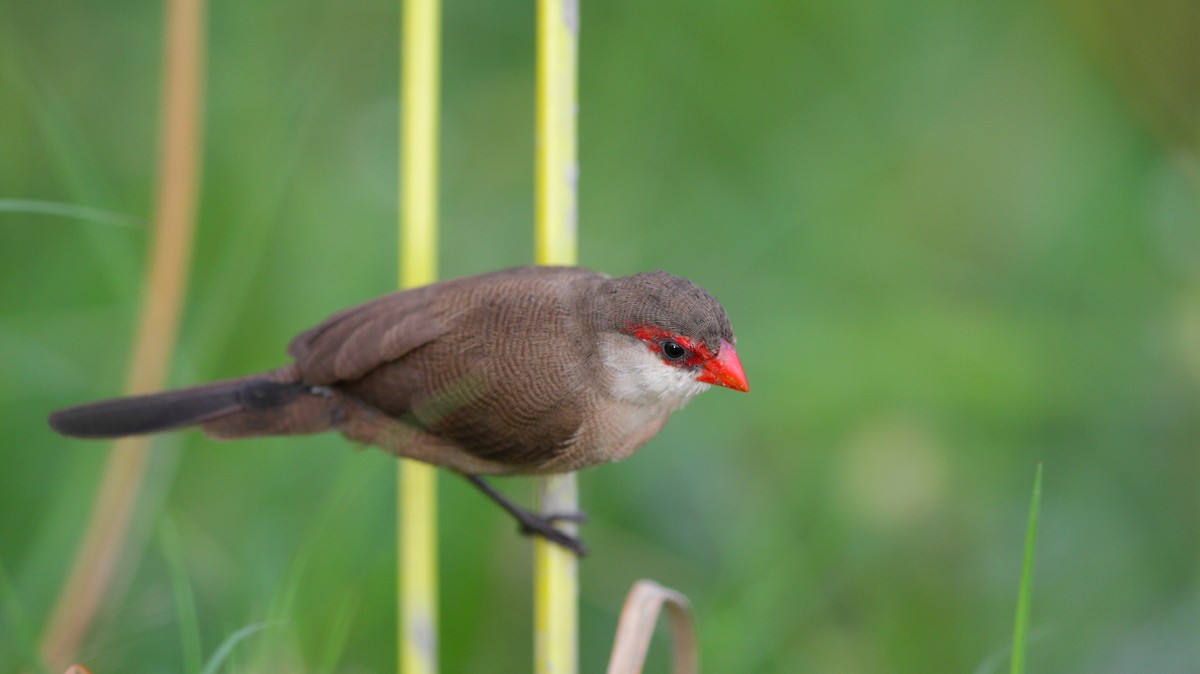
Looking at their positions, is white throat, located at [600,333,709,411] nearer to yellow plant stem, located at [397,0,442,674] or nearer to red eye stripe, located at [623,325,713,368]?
red eye stripe, located at [623,325,713,368]

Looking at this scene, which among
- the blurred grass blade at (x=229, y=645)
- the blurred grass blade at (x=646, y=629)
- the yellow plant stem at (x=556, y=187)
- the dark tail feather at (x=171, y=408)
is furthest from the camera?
the dark tail feather at (x=171, y=408)

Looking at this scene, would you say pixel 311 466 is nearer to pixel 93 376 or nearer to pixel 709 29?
pixel 93 376

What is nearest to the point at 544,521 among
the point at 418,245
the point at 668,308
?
the point at 668,308

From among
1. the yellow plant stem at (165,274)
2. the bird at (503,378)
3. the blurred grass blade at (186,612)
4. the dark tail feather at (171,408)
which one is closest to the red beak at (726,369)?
the bird at (503,378)

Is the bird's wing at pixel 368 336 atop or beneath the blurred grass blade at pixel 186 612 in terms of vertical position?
atop

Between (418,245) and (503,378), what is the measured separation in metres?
0.34

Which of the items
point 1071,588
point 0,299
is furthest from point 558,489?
point 0,299

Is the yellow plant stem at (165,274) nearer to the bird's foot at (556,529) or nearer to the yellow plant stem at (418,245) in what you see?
the yellow plant stem at (418,245)

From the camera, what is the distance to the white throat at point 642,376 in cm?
275

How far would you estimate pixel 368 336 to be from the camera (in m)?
2.90

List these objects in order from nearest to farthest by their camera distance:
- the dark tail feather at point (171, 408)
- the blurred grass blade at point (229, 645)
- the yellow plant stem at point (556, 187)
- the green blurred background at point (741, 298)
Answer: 1. the blurred grass blade at point (229, 645)
2. the yellow plant stem at point (556, 187)
3. the dark tail feather at point (171, 408)
4. the green blurred background at point (741, 298)

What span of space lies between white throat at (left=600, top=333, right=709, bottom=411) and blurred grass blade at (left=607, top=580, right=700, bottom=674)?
1.42ft

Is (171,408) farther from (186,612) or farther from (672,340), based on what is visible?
(672,340)

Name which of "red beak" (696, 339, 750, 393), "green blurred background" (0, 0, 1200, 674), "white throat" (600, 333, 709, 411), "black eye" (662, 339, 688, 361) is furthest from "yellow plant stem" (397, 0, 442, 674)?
"red beak" (696, 339, 750, 393)
